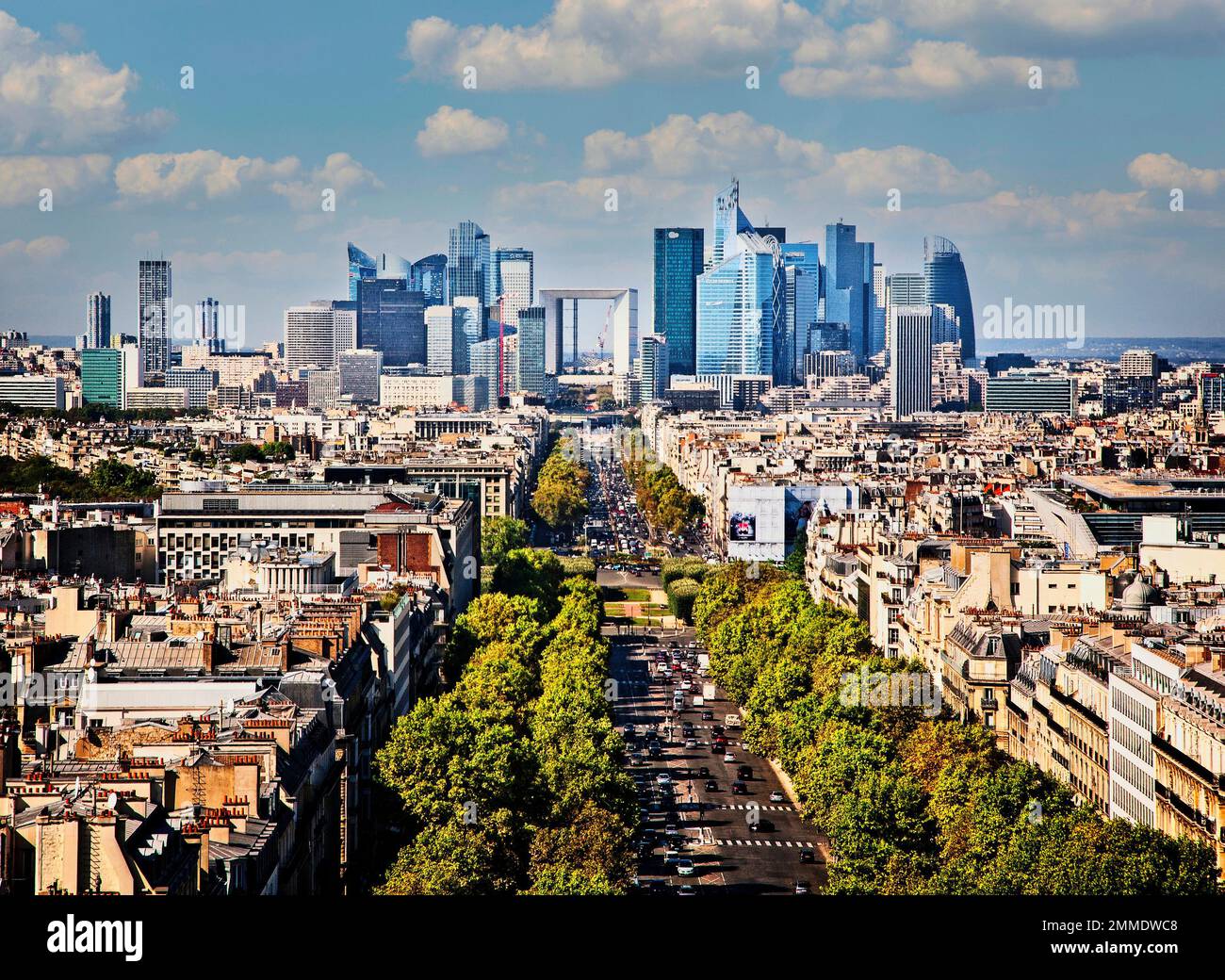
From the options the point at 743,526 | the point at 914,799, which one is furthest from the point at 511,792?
A: the point at 743,526


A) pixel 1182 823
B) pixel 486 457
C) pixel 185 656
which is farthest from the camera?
pixel 486 457

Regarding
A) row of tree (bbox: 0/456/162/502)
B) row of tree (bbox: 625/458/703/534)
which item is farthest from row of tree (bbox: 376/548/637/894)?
row of tree (bbox: 625/458/703/534)

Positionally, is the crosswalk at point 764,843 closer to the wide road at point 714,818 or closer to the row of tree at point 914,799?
the wide road at point 714,818

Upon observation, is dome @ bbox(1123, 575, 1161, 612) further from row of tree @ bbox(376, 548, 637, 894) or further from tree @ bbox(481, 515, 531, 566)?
tree @ bbox(481, 515, 531, 566)
